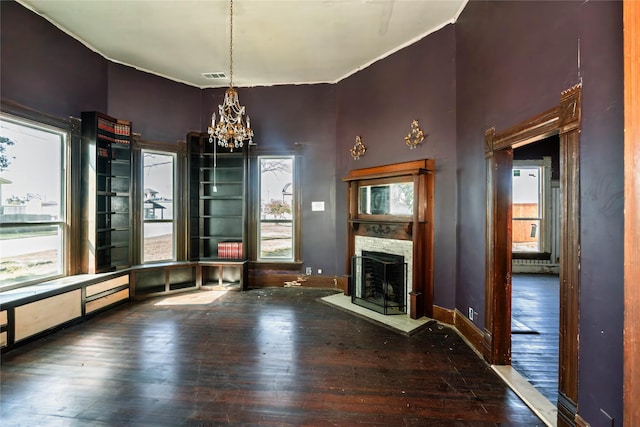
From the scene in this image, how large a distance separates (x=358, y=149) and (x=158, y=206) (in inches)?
143

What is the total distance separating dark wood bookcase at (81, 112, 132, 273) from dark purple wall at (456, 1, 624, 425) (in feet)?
16.5

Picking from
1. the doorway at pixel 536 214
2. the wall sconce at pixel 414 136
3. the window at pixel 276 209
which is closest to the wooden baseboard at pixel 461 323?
the wall sconce at pixel 414 136

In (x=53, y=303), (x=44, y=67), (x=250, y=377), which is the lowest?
(x=250, y=377)

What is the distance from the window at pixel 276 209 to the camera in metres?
5.52

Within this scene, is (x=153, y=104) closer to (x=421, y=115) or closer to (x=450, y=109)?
(x=421, y=115)

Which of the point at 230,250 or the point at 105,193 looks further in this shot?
the point at 230,250

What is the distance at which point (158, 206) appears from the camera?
502 cm

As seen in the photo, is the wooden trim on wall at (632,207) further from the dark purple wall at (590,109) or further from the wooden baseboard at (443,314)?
the wooden baseboard at (443,314)

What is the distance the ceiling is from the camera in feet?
10.9

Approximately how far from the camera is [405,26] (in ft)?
12.1

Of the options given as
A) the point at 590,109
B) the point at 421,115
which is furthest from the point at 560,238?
the point at 421,115

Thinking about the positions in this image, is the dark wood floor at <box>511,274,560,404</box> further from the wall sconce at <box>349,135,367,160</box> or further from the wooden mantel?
the wall sconce at <box>349,135,367,160</box>

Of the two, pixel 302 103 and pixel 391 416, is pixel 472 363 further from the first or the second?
pixel 302 103

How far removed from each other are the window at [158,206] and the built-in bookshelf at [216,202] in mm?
342
